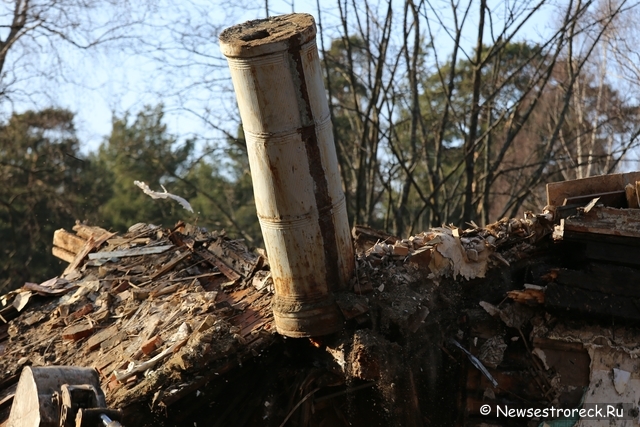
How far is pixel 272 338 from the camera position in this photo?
18.2 ft

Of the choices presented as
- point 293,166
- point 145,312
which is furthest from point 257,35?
point 145,312

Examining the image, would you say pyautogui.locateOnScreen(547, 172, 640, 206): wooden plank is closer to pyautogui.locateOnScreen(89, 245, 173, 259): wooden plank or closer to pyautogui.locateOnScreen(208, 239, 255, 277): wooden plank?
pyautogui.locateOnScreen(208, 239, 255, 277): wooden plank

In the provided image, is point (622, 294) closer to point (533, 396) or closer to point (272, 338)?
point (533, 396)

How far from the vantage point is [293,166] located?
5.13 m

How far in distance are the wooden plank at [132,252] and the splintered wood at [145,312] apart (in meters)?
0.01

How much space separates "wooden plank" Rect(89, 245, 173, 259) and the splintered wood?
12mm

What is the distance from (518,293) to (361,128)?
1060 centimetres

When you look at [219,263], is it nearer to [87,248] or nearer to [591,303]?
[87,248]

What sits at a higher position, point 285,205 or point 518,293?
point 285,205

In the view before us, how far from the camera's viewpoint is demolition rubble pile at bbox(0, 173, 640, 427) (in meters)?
5.28

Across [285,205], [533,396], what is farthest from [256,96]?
[533,396]

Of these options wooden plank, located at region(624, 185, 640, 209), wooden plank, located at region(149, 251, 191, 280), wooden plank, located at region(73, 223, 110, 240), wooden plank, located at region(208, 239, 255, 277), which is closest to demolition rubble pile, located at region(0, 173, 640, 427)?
wooden plank, located at region(624, 185, 640, 209)

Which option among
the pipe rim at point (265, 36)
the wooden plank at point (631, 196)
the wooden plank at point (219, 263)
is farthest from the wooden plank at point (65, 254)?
the wooden plank at point (631, 196)

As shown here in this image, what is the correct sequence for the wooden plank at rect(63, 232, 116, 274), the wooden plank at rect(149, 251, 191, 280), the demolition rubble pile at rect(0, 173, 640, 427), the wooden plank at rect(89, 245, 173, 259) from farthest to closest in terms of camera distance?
the wooden plank at rect(63, 232, 116, 274)
the wooden plank at rect(89, 245, 173, 259)
the wooden plank at rect(149, 251, 191, 280)
the demolition rubble pile at rect(0, 173, 640, 427)
